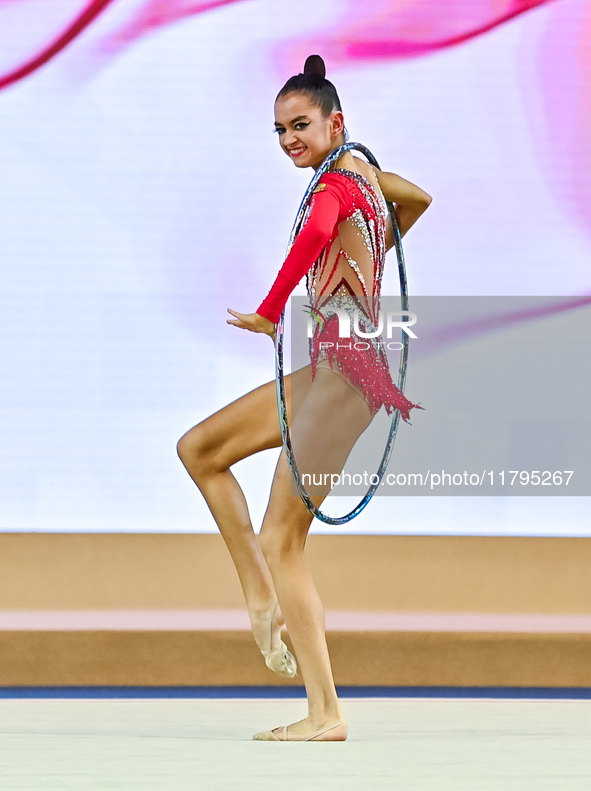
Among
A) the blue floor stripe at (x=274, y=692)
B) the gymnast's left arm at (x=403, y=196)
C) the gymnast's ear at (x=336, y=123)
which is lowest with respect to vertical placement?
the blue floor stripe at (x=274, y=692)

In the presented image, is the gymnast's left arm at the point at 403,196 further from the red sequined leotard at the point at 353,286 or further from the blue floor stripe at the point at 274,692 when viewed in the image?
the blue floor stripe at the point at 274,692

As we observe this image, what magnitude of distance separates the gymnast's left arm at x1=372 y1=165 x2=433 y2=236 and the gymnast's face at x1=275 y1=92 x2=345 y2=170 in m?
0.16

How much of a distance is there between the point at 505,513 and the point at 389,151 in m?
1.27

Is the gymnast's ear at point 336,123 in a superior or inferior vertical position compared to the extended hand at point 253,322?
superior

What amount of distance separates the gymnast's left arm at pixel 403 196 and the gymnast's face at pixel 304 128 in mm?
158

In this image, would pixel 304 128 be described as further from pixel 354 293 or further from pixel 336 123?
pixel 354 293

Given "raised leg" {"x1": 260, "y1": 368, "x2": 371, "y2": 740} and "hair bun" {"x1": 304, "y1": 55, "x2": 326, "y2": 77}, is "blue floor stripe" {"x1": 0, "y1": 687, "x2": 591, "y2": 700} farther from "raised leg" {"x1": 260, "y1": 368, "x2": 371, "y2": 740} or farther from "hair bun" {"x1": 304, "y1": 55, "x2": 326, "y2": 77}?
"hair bun" {"x1": 304, "y1": 55, "x2": 326, "y2": 77}

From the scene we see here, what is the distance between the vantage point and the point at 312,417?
2.01 m

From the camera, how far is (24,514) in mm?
3328
